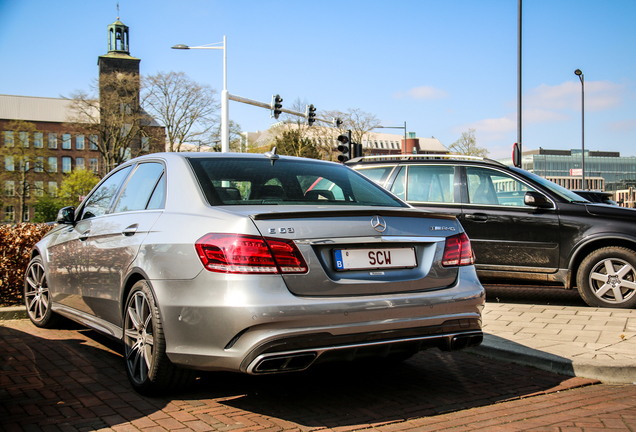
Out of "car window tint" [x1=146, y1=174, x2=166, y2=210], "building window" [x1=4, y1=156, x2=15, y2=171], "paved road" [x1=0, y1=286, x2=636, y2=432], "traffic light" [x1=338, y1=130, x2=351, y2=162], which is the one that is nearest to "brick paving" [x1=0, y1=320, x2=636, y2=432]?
"paved road" [x1=0, y1=286, x2=636, y2=432]

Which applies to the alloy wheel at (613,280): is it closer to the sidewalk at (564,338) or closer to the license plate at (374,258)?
the sidewalk at (564,338)

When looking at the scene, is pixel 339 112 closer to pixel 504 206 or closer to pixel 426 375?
pixel 504 206

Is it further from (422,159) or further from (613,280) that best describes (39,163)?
(613,280)

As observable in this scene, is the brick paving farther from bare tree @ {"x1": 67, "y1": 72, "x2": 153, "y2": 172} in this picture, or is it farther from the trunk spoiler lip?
bare tree @ {"x1": 67, "y1": 72, "x2": 153, "y2": 172}

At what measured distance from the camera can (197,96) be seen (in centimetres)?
4838

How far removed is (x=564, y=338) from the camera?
550 centimetres

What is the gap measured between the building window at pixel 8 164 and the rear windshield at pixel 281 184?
64.2 meters

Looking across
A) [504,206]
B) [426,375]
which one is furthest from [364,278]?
[504,206]

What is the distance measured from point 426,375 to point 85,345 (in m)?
3.08

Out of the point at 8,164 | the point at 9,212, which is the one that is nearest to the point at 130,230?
the point at 8,164

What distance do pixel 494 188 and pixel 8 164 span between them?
64.8 meters

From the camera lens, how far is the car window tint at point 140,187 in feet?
14.5

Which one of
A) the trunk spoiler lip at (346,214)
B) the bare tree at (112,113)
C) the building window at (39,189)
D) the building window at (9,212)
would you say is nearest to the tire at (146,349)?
the trunk spoiler lip at (346,214)

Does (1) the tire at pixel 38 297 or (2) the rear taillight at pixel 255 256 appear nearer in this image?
(2) the rear taillight at pixel 255 256
